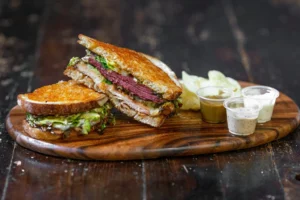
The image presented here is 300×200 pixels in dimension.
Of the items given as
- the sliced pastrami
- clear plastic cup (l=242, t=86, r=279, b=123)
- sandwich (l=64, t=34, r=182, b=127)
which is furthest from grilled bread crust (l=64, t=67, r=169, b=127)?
clear plastic cup (l=242, t=86, r=279, b=123)

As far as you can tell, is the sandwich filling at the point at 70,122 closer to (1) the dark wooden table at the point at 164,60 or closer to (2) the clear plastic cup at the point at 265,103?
(1) the dark wooden table at the point at 164,60

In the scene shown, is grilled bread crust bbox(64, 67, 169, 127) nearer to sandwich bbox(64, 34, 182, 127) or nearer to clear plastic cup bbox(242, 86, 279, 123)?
sandwich bbox(64, 34, 182, 127)

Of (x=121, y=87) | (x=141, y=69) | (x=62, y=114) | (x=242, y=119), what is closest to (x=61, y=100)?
(x=62, y=114)

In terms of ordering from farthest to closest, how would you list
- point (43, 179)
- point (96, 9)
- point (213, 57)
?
point (96, 9) < point (213, 57) < point (43, 179)

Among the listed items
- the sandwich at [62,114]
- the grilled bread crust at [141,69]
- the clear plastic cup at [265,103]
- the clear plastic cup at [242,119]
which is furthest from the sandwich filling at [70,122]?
the clear plastic cup at [265,103]

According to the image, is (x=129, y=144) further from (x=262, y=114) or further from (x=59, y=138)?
(x=262, y=114)

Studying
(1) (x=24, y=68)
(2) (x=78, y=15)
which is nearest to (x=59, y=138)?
(1) (x=24, y=68)

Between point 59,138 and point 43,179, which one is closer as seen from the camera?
point 43,179
